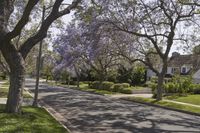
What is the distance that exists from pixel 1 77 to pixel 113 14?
73202 mm

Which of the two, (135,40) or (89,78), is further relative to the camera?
(89,78)

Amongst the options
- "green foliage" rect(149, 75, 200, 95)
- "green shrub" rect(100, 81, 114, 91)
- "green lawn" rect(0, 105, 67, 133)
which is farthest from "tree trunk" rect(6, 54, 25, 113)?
"green shrub" rect(100, 81, 114, 91)

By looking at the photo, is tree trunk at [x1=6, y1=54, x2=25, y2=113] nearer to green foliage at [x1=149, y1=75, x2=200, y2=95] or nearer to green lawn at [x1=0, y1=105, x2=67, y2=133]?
green lawn at [x1=0, y1=105, x2=67, y2=133]

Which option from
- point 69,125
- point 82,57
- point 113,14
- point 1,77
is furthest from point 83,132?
point 1,77

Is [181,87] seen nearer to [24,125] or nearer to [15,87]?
[15,87]

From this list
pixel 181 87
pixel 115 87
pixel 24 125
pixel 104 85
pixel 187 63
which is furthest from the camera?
pixel 104 85

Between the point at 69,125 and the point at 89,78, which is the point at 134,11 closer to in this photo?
the point at 69,125

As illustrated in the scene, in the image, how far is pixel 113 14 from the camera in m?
33.8

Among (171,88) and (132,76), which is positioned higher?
(132,76)

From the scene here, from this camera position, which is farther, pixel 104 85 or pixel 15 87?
pixel 104 85

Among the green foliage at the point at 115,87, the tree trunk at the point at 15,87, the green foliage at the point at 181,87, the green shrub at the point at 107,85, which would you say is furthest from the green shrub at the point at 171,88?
the tree trunk at the point at 15,87

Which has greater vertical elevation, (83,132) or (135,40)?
(135,40)

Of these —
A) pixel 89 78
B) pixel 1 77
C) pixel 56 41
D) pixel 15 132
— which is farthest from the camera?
pixel 1 77

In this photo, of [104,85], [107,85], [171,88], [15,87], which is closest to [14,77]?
[15,87]
